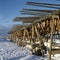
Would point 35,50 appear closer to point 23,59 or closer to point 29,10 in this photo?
point 23,59

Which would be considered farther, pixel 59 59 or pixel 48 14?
pixel 59 59

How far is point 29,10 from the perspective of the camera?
23.4 ft

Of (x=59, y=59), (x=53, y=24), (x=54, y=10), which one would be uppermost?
(x=54, y=10)

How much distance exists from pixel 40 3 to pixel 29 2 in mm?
373

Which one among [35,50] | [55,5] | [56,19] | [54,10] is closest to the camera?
[55,5]

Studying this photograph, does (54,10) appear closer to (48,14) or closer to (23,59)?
(48,14)

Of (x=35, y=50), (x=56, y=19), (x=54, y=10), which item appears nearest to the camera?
(x=54, y=10)

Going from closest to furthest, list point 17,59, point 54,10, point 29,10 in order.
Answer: point 54,10
point 29,10
point 17,59

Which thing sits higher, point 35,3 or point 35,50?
point 35,3

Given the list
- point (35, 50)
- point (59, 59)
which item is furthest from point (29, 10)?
point (35, 50)

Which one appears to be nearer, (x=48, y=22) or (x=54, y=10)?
(x=54, y=10)

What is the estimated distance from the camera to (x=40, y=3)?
21.2 feet

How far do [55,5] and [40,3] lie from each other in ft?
1.78

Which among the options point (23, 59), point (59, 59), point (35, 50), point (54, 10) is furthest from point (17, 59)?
point (54, 10)
